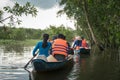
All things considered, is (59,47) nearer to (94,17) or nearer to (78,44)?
(78,44)

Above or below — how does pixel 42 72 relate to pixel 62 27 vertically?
below

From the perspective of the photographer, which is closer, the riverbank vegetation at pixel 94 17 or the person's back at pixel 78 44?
the riverbank vegetation at pixel 94 17

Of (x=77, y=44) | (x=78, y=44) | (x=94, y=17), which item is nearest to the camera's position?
(x=77, y=44)

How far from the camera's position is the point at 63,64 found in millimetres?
A: 16938

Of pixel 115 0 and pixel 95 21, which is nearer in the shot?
pixel 115 0

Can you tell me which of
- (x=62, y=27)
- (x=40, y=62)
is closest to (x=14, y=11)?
(x=40, y=62)

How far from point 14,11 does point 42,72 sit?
16.4 feet

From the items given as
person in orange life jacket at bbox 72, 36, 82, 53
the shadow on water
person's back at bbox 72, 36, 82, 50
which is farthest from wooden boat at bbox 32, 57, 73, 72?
person's back at bbox 72, 36, 82, 50

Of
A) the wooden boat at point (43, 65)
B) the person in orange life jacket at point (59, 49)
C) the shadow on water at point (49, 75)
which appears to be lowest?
the shadow on water at point (49, 75)

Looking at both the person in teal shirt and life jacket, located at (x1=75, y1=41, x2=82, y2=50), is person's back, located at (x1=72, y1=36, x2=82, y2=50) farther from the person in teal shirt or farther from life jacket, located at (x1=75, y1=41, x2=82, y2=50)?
the person in teal shirt

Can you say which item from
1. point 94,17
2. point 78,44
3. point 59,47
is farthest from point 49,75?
point 94,17

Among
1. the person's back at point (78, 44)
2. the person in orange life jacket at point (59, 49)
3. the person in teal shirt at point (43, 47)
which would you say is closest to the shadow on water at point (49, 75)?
the person in orange life jacket at point (59, 49)

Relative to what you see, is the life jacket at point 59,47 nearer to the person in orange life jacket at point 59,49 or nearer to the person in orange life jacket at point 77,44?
the person in orange life jacket at point 59,49

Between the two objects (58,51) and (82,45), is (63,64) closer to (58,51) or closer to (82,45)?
(58,51)
